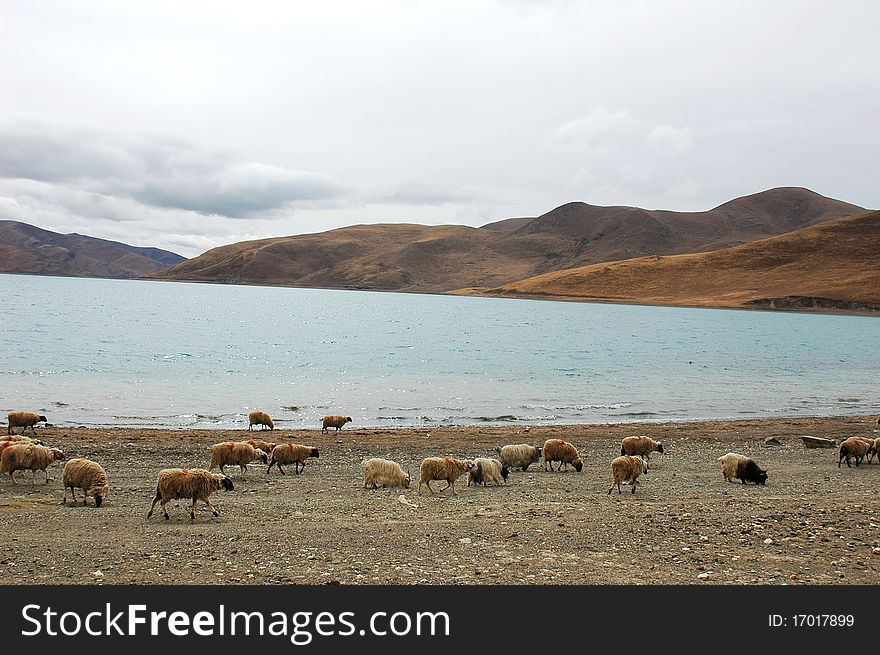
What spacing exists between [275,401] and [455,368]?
664 inches

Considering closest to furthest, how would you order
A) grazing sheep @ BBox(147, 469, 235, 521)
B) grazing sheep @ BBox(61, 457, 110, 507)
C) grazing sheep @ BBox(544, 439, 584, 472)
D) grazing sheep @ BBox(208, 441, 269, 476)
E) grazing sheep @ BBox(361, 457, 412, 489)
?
grazing sheep @ BBox(147, 469, 235, 521)
grazing sheep @ BBox(61, 457, 110, 507)
grazing sheep @ BBox(361, 457, 412, 489)
grazing sheep @ BBox(208, 441, 269, 476)
grazing sheep @ BBox(544, 439, 584, 472)

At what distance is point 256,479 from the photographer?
15711mm

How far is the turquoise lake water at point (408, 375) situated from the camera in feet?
97.1

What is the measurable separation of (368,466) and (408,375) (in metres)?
27.0

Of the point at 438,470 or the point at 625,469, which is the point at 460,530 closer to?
the point at 438,470

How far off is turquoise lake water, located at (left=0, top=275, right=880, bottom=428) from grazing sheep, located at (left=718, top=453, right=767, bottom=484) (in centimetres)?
1239

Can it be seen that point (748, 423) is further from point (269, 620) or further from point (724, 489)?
point (269, 620)

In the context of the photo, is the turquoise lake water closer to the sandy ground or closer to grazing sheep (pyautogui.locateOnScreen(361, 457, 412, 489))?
the sandy ground

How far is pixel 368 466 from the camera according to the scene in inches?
595

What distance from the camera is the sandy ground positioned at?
8.48 meters

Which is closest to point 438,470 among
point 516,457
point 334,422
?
point 516,457

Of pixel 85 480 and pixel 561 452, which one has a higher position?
pixel 85 480

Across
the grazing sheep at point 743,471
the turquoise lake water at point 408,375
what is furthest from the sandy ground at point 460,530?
the turquoise lake water at point 408,375

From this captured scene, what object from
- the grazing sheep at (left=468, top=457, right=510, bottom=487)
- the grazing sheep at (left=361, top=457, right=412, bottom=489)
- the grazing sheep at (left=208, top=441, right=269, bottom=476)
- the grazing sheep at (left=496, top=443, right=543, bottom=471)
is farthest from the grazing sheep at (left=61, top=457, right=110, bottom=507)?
the grazing sheep at (left=496, top=443, right=543, bottom=471)
